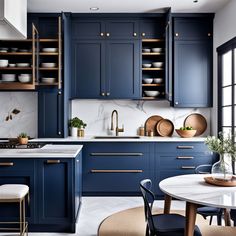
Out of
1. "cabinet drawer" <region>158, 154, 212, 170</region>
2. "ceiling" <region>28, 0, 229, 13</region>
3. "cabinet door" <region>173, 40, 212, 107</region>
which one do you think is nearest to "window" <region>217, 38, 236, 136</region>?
"cabinet door" <region>173, 40, 212, 107</region>

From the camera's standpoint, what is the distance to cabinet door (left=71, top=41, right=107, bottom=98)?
4.93 m

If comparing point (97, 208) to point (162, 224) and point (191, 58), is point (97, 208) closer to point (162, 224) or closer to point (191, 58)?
point (162, 224)

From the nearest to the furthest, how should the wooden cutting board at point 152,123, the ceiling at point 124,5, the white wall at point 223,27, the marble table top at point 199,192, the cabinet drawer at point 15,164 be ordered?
1. the marble table top at point 199,192
2. the cabinet drawer at point 15,164
3. the white wall at point 223,27
4. the ceiling at point 124,5
5. the wooden cutting board at point 152,123

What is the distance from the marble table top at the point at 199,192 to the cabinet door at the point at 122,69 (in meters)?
2.40

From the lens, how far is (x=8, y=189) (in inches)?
114

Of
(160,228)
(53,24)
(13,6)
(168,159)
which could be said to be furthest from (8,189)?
(53,24)

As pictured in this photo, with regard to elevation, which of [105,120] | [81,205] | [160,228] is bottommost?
[81,205]

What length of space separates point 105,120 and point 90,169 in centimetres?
98

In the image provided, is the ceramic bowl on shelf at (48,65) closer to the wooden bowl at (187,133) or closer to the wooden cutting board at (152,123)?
the wooden cutting board at (152,123)

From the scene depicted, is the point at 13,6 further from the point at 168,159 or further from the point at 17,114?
the point at 168,159

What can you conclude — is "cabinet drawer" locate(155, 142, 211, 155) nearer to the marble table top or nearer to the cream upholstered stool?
the marble table top

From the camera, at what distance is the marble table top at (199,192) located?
2.07 m

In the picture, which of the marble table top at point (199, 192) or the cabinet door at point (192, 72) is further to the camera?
the cabinet door at point (192, 72)

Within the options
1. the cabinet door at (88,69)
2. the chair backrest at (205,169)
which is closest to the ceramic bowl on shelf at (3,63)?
the cabinet door at (88,69)
